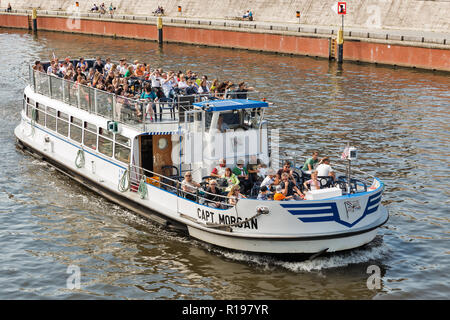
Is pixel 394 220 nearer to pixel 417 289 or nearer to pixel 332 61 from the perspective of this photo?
pixel 417 289

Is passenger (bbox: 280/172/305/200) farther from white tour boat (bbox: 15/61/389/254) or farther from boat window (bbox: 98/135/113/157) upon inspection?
boat window (bbox: 98/135/113/157)

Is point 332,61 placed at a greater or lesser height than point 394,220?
greater

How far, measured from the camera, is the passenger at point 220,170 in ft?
69.5

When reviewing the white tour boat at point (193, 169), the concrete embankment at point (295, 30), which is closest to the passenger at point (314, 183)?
the white tour boat at point (193, 169)

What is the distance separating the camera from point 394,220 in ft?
77.1

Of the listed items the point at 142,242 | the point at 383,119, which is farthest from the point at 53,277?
the point at 383,119

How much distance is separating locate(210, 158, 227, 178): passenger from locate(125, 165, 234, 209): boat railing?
1.74 ft

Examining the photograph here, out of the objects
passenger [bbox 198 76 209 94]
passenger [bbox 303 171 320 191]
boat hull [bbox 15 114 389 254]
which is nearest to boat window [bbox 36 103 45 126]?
passenger [bbox 198 76 209 94]

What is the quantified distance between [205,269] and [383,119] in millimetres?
20822

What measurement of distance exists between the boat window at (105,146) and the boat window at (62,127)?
3.05 meters

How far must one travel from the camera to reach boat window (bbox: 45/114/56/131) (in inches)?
1137
